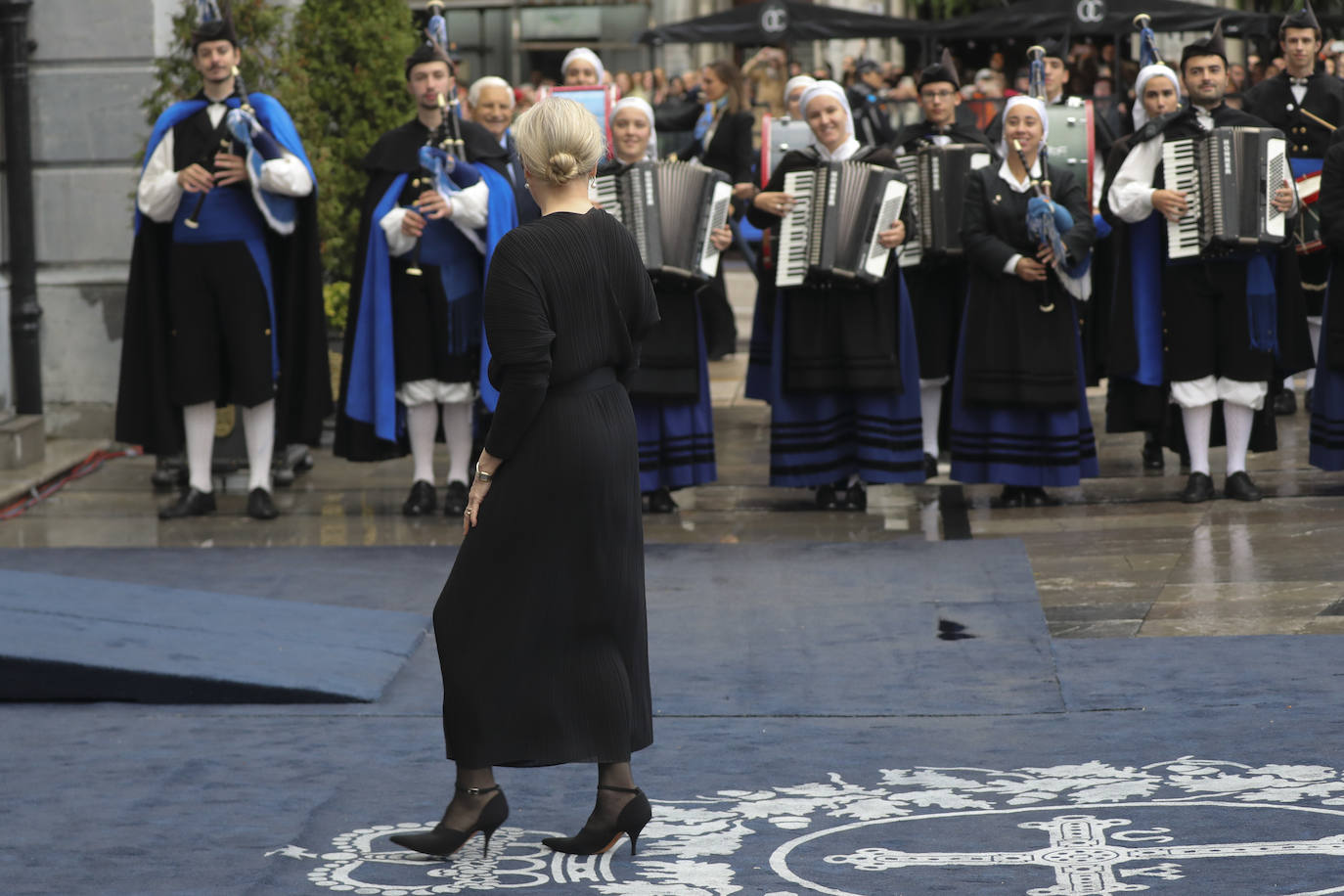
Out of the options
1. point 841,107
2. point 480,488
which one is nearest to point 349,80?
point 841,107

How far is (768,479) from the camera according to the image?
942 cm

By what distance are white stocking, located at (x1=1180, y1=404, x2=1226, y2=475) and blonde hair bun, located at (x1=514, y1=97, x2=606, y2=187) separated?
5118mm

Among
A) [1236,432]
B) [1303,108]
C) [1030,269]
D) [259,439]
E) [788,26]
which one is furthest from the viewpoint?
[788,26]

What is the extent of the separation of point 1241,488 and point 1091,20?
428 inches

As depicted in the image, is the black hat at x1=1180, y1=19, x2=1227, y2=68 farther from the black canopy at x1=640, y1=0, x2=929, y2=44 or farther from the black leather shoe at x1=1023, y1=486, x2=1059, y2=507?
the black canopy at x1=640, y1=0, x2=929, y2=44

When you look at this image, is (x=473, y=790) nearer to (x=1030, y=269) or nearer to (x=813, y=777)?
(x=813, y=777)

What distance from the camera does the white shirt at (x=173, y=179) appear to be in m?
8.52

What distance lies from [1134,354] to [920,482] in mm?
1093

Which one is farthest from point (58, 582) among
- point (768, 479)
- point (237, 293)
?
point (768, 479)

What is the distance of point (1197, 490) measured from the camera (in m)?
8.77

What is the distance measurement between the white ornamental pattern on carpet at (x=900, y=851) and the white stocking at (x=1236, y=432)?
4022 mm

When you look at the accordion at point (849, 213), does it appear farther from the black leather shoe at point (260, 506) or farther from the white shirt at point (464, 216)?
the black leather shoe at point (260, 506)

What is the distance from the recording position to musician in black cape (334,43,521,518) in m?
8.69

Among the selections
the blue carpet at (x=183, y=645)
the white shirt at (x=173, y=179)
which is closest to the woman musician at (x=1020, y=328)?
the white shirt at (x=173, y=179)
